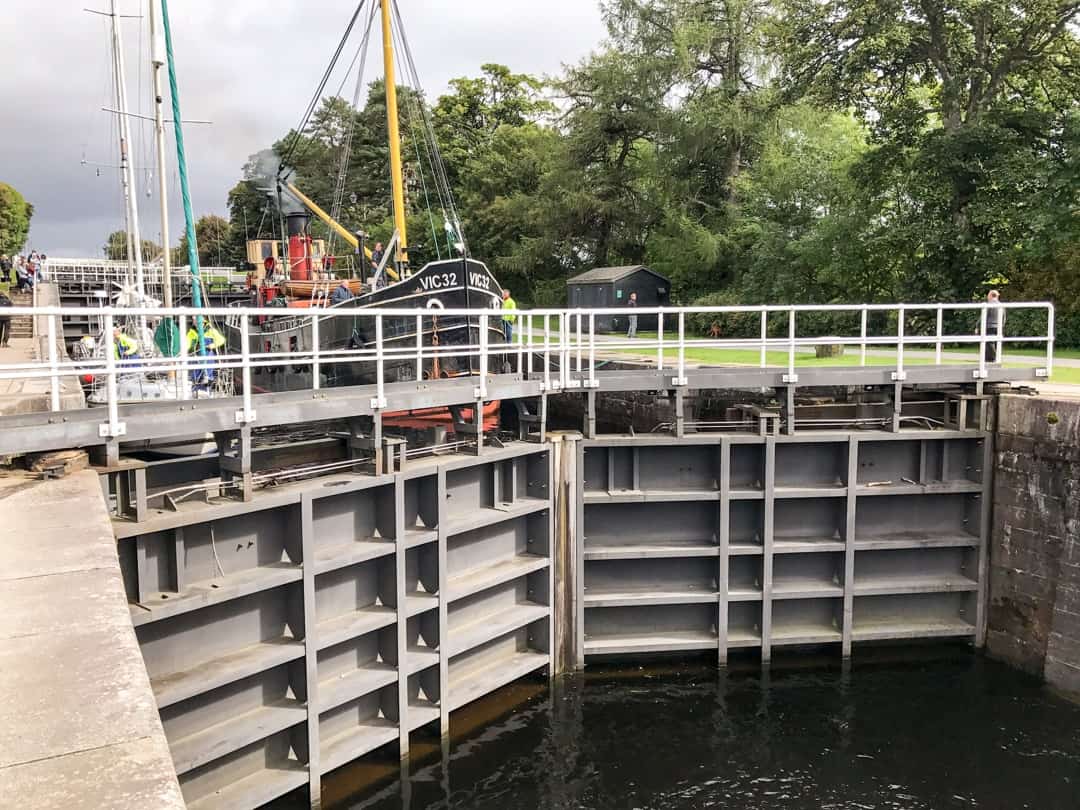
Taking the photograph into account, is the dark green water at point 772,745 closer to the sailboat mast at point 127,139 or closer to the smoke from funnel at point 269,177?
the sailboat mast at point 127,139

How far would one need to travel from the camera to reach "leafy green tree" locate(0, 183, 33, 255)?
8038 centimetres

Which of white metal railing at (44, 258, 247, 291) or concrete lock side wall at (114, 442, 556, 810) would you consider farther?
white metal railing at (44, 258, 247, 291)

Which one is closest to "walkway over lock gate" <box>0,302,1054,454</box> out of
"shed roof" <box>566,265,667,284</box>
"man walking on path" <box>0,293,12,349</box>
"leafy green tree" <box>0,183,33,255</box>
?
"man walking on path" <box>0,293,12,349</box>

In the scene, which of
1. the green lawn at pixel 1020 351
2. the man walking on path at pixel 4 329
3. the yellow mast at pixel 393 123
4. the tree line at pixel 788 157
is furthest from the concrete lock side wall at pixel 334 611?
the man walking on path at pixel 4 329

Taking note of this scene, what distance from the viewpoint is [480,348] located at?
11.1 m

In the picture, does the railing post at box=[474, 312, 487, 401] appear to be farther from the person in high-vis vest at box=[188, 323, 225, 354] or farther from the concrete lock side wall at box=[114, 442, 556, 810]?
the person in high-vis vest at box=[188, 323, 225, 354]

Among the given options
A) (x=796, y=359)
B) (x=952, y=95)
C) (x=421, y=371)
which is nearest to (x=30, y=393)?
(x=421, y=371)

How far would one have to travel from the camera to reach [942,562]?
44.5ft

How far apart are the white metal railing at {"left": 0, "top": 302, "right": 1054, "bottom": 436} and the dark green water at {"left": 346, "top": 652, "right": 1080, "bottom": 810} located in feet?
13.9

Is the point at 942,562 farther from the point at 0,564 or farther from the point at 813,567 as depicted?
the point at 0,564

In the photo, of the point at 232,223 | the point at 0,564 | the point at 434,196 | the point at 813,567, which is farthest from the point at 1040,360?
the point at 232,223

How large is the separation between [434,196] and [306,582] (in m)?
56.0

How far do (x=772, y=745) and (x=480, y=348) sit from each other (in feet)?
19.6

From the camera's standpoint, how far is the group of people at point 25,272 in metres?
38.4
